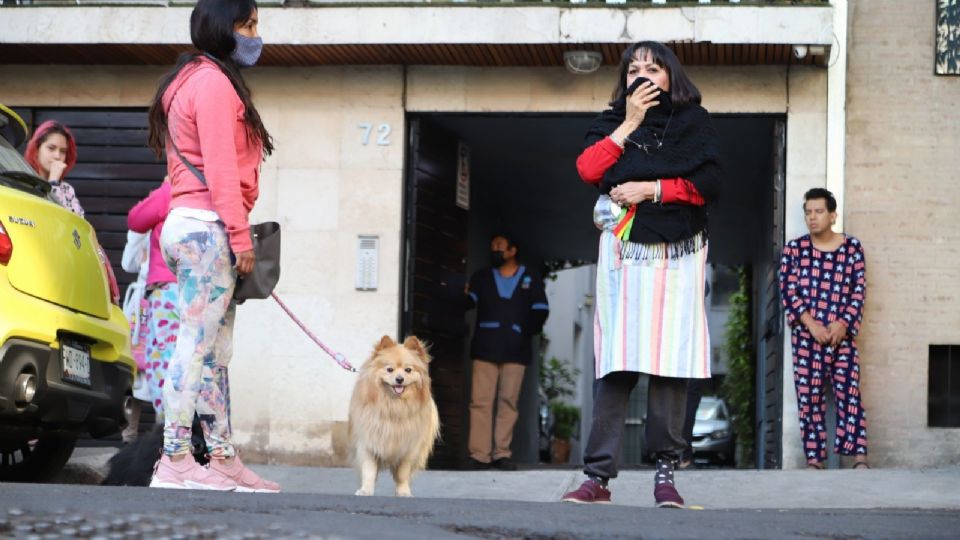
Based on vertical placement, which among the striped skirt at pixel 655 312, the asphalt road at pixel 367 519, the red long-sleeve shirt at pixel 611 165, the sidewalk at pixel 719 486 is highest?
the red long-sleeve shirt at pixel 611 165

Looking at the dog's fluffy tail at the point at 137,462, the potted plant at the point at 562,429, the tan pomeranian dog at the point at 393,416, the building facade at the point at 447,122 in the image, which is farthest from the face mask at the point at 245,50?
the potted plant at the point at 562,429

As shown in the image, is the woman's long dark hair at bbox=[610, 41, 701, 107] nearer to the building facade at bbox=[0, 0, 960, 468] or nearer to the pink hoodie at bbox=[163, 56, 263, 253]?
the pink hoodie at bbox=[163, 56, 263, 253]

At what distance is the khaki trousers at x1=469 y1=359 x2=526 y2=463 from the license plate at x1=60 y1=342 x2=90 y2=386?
6.57 meters

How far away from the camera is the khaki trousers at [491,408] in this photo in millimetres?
13797

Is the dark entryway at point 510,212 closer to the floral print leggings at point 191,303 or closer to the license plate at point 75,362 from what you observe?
the license plate at point 75,362

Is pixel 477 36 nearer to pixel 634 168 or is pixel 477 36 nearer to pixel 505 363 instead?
pixel 505 363

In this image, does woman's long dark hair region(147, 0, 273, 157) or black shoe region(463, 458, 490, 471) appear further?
black shoe region(463, 458, 490, 471)

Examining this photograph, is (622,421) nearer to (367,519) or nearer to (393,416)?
(367,519)

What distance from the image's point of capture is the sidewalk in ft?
28.7

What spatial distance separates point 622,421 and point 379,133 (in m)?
6.09

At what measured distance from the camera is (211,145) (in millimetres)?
6617

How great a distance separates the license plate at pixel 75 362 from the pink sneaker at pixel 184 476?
84 centimetres

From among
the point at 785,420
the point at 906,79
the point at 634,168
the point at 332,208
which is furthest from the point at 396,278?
the point at 634,168

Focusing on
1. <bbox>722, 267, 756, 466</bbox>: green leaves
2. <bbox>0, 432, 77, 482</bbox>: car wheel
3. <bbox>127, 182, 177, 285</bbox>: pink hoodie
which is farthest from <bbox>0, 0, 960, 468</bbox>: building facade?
<bbox>722, 267, 756, 466</bbox>: green leaves
